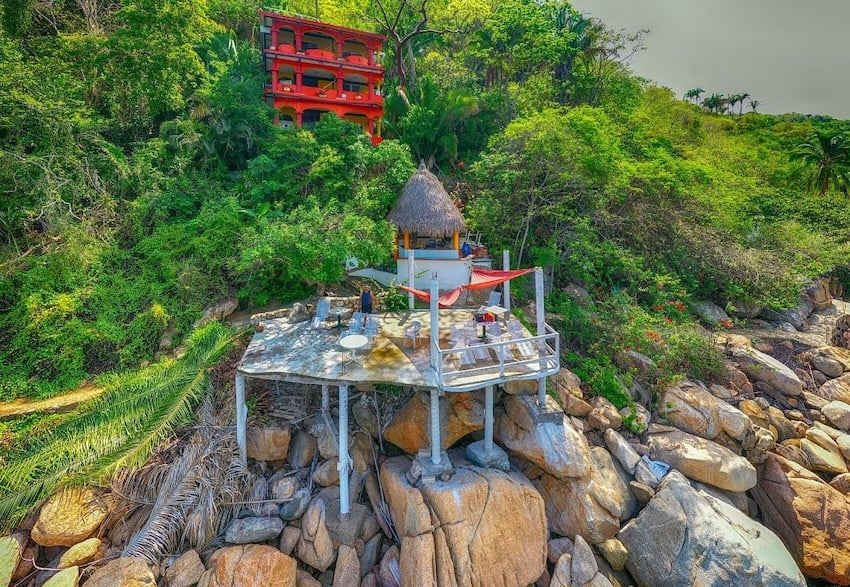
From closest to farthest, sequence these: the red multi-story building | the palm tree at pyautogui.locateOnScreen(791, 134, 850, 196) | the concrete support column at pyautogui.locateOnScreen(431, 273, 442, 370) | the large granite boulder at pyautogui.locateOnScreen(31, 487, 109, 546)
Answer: the large granite boulder at pyautogui.locateOnScreen(31, 487, 109, 546) → the concrete support column at pyautogui.locateOnScreen(431, 273, 442, 370) → the red multi-story building → the palm tree at pyautogui.locateOnScreen(791, 134, 850, 196)

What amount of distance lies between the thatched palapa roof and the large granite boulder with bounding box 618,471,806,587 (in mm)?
9623

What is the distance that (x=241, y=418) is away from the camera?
812 cm

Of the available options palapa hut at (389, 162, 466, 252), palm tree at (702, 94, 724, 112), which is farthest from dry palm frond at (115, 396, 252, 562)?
palm tree at (702, 94, 724, 112)

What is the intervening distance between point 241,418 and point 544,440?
651 cm

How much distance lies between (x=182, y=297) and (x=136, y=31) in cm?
1076

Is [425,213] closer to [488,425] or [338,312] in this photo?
[338,312]

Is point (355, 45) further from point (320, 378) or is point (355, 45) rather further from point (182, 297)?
point (320, 378)

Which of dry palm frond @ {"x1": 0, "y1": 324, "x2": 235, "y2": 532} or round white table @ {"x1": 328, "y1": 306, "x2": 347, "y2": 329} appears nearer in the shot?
dry palm frond @ {"x1": 0, "y1": 324, "x2": 235, "y2": 532}

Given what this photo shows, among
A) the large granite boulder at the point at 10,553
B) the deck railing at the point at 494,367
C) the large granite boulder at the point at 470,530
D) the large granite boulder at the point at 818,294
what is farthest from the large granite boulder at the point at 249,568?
the large granite boulder at the point at 818,294

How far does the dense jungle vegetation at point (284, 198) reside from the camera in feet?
36.6

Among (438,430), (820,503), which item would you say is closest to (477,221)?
(438,430)

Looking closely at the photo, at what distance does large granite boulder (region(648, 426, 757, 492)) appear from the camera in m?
9.20

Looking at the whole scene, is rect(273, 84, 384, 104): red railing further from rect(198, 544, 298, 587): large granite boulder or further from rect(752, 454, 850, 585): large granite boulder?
rect(752, 454, 850, 585): large granite boulder

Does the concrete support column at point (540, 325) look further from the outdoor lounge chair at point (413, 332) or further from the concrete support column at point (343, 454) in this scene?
the concrete support column at point (343, 454)
